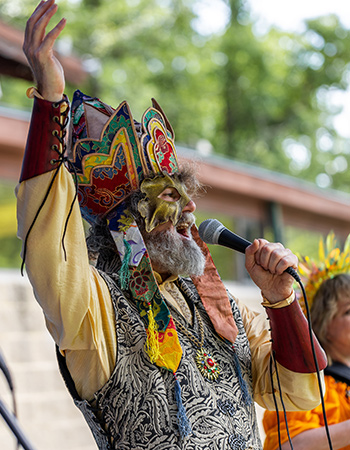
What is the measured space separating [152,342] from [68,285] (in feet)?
1.06

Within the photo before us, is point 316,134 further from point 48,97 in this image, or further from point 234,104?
point 48,97

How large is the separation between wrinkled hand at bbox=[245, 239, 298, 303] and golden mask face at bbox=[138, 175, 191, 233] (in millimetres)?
331

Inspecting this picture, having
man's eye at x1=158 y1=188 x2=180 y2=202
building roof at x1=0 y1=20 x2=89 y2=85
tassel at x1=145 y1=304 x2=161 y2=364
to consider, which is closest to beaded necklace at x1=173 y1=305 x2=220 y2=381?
tassel at x1=145 y1=304 x2=161 y2=364

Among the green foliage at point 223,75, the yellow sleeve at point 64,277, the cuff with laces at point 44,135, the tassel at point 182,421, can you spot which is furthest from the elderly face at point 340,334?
the green foliage at point 223,75

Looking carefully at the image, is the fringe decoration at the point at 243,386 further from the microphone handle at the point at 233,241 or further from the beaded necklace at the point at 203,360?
the microphone handle at the point at 233,241

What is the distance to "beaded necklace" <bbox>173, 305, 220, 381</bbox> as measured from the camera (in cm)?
190

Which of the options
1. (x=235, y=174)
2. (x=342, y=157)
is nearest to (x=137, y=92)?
(x=235, y=174)

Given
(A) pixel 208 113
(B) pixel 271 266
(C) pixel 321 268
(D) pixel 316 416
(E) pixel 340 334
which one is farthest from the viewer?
(A) pixel 208 113

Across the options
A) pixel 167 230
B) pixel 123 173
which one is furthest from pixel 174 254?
pixel 123 173

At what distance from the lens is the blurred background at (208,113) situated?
16.8ft

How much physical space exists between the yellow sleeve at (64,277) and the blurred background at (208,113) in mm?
3200

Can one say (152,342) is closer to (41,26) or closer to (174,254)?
(174,254)

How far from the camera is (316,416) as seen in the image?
8.79 feet

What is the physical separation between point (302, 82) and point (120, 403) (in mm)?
17533
